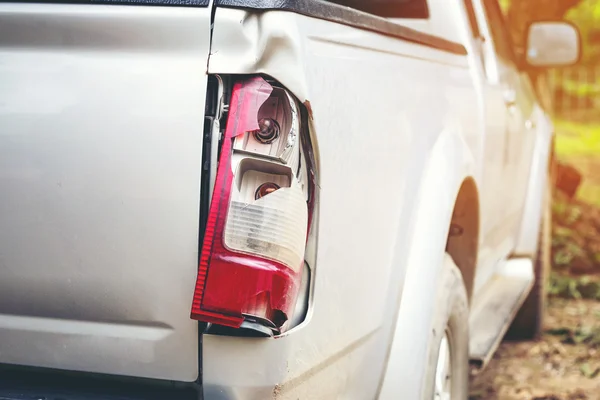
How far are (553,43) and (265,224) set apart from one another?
3.05 metres

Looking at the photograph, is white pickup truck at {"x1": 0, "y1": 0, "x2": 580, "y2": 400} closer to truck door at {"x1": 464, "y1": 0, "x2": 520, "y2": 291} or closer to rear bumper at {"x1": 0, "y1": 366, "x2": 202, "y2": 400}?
rear bumper at {"x1": 0, "y1": 366, "x2": 202, "y2": 400}

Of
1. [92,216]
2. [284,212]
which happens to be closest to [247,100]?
[284,212]

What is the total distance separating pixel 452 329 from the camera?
247 centimetres

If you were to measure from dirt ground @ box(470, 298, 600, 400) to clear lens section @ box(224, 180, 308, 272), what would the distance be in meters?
2.54

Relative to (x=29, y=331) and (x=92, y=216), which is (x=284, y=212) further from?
(x=29, y=331)

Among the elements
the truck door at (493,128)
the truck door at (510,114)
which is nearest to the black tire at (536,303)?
the truck door at (510,114)

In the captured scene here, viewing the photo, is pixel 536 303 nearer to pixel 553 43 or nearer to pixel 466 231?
pixel 553 43

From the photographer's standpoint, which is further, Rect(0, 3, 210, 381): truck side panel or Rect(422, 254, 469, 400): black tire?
Rect(422, 254, 469, 400): black tire

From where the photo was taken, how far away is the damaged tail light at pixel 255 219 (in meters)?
1.44

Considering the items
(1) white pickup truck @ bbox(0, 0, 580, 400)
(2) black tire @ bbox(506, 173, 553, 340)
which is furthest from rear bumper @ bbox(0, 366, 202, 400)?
(2) black tire @ bbox(506, 173, 553, 340)

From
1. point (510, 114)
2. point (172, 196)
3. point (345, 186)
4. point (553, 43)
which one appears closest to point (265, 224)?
point (172, 196)

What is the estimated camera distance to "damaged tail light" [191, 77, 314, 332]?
1438 millimetres

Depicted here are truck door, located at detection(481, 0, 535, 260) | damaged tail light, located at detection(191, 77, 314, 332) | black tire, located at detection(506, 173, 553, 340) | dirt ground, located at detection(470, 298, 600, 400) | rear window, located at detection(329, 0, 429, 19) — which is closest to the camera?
damaged tail light, located at detection(191, 77, 314, 332)

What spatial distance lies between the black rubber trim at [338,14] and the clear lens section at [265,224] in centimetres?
30
